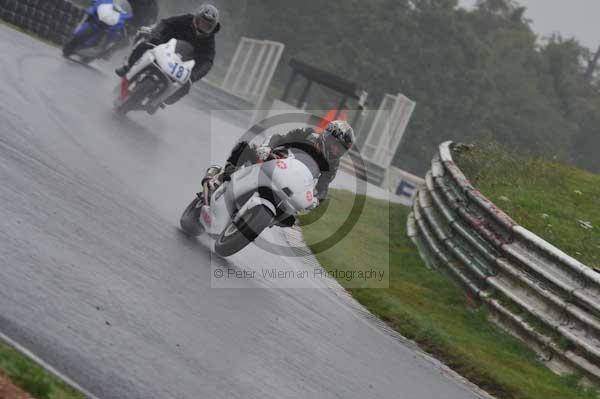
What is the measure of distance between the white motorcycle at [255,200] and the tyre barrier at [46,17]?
1678 cm

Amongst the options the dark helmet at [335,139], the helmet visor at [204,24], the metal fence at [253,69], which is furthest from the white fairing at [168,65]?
the metal fence at [253,69]

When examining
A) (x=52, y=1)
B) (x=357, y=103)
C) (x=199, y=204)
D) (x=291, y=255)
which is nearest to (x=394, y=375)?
(x=199, y=204)

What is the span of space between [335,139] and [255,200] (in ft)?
3.34

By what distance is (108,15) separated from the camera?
21.1 metres

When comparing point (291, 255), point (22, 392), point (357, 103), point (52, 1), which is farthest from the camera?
point (357, 103)

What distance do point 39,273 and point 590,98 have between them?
348ft

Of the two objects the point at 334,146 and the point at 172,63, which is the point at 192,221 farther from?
the point at 172,63

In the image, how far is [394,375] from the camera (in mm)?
8859

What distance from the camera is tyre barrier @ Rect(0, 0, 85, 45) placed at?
25.5 metres

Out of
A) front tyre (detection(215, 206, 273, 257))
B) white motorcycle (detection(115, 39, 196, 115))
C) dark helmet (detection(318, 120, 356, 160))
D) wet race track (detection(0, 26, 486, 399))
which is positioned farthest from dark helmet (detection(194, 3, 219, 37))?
front tyre (detection(215, 206, 273, 257))

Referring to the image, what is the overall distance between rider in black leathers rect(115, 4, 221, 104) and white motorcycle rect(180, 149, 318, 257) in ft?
21.2

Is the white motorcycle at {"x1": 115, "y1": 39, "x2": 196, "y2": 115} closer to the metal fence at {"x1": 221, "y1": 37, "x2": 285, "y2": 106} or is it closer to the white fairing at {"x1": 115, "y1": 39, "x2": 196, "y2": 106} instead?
the white fairing at {"x1": 115, "y1": 39, "x2": 196, "y2": 106}

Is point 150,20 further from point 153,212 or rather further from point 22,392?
point 22,392

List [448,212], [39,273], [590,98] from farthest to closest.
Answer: [590,98]
[448,212]
[39,273]
